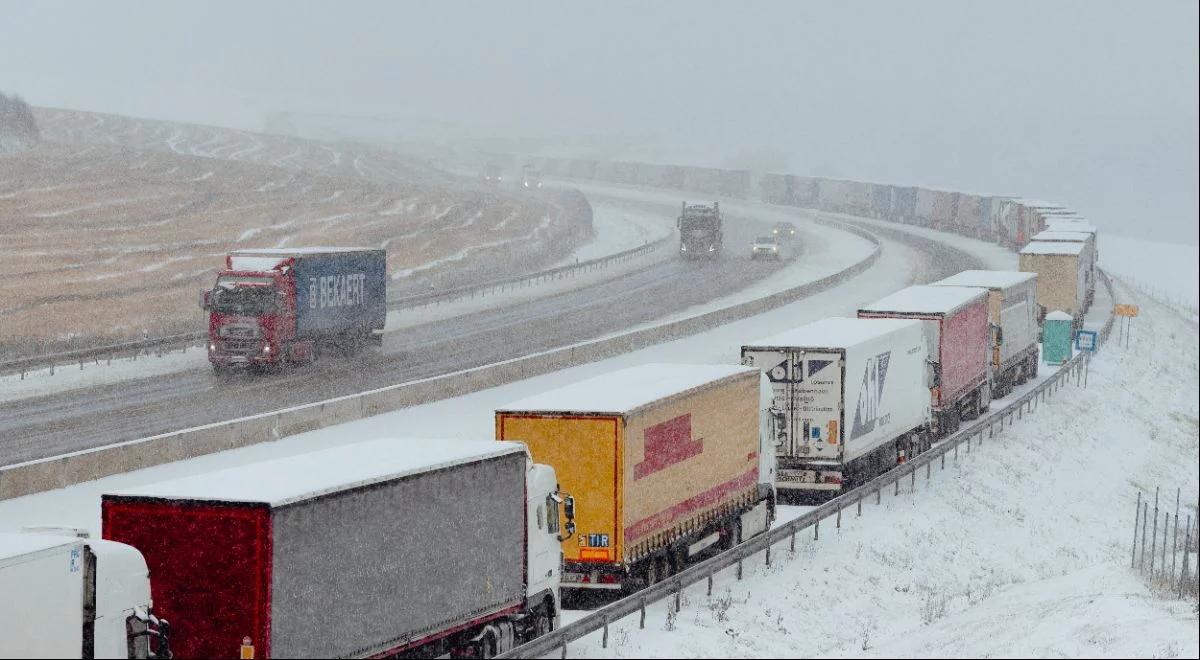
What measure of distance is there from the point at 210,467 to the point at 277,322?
14.1 m

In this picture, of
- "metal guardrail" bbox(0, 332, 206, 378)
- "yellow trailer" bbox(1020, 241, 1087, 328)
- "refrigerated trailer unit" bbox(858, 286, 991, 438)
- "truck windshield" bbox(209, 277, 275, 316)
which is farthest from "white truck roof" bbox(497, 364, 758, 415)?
"yellow trailer" bbox(1020, 241, 1087, 328)

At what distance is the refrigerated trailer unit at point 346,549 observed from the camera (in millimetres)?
15992

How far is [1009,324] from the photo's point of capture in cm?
5250

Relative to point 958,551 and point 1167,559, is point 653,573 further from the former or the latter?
point 1167,559

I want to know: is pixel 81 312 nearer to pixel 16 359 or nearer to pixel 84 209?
pixel 16 359

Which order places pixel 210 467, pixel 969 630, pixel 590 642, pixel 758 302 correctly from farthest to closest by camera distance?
pixel 758 302 < pixel 210 467 < pixel 969 630 < pixel 590 642

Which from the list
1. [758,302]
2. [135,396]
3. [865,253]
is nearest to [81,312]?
[135,396]

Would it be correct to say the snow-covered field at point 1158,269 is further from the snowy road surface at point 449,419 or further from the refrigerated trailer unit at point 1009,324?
the refrigerated trailer unit at point 1009,324

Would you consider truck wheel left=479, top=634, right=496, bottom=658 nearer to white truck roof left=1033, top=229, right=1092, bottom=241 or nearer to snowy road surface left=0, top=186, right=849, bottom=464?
snowy road surface left=0, top=186, right=849, bottom=464

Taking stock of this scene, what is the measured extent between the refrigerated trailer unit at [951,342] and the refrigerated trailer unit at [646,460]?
13405mm

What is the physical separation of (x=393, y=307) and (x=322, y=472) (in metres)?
48.1

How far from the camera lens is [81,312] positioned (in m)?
61.7

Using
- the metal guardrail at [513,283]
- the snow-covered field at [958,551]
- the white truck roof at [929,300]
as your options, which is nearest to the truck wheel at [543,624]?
the snow-covered field at [958,551]

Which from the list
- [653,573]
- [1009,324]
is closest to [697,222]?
[1009,324]
